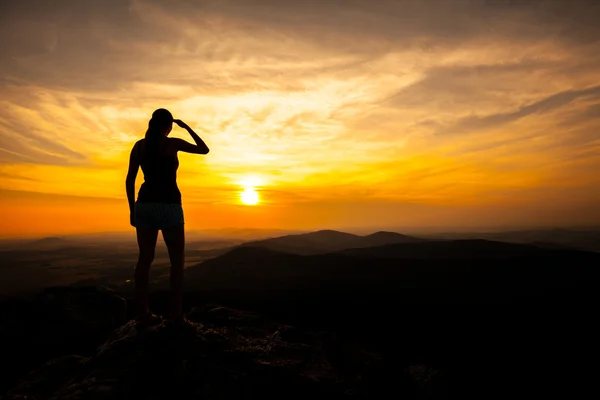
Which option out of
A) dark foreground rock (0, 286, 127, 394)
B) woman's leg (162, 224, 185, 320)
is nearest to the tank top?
woman's leg (162, 224, 185, 320)

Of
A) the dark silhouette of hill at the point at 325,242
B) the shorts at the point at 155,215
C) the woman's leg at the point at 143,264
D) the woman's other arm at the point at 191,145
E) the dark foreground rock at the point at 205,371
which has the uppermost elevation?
the woman's other arm at the point at 191,145

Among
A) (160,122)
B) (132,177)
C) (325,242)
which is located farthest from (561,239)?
(132,177)

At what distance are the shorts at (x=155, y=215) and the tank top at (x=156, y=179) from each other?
7 centimetres

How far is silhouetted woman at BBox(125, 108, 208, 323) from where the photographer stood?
4074 millimetres

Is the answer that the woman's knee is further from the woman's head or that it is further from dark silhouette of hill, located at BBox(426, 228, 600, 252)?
dark silhouette of hill, located at BBox(426, 228, 600, 252)

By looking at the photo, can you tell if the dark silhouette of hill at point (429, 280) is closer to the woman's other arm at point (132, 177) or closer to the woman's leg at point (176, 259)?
the woman's leg at point (176, 259)

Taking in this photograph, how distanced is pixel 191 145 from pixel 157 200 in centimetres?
99

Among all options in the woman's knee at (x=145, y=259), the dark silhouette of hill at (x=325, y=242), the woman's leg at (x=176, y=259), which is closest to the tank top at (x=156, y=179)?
the woman's leg at (x=176, y=259)

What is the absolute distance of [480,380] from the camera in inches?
188

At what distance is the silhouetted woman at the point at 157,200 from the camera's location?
13.4 feet

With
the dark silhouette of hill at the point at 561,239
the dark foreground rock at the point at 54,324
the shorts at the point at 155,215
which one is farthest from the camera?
the dark silhouette of hill at the point at 561,239

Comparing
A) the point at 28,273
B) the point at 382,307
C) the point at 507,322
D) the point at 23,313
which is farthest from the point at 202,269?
the point at 28,273

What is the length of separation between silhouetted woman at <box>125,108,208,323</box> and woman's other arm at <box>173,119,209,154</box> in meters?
0.02

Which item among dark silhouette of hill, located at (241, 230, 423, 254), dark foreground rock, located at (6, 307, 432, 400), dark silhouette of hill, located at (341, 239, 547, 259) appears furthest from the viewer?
dark silhouette of hill, located at (241, 230, 423, 254)
